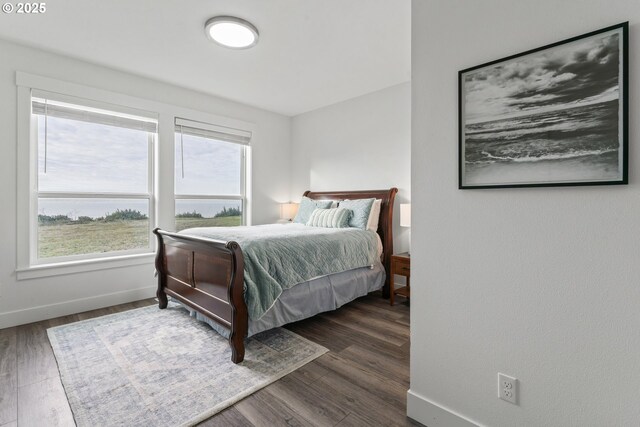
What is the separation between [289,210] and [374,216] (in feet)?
5.56

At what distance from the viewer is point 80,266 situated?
3.19 metres

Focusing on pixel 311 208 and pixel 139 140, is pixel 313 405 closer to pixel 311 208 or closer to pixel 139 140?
pixel 311 208

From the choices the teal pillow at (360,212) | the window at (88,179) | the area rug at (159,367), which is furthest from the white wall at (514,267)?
the window at (88,179)

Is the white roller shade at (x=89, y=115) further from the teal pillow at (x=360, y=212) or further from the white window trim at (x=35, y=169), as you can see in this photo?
Answer: the teal pillow at (x=360, y=212)

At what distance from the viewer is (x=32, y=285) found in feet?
9.66

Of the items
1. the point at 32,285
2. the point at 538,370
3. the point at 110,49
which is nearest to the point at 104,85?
the point at 110,49

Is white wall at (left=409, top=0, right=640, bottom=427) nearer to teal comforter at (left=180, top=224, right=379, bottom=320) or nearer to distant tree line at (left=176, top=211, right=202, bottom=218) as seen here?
teal comforter at (left=180, top=224, right=379, bottom=320)

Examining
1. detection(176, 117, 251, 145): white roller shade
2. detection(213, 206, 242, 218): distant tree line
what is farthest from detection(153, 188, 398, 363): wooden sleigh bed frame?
detection(176, 117, 251, 145): white roller shade

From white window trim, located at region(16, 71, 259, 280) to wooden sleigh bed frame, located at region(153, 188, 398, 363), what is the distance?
70cm

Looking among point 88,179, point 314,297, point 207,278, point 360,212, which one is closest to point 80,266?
point 88,179

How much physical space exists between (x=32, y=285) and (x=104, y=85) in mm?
2173

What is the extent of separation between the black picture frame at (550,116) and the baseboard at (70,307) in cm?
367

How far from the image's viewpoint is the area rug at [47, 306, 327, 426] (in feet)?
5.49

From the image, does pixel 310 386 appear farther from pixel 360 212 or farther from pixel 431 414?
pixel 360 212
